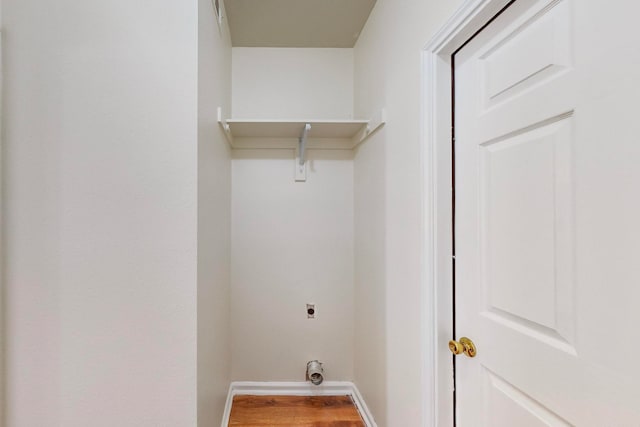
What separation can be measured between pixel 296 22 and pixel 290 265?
1570 mm

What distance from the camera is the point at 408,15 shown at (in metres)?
1.28

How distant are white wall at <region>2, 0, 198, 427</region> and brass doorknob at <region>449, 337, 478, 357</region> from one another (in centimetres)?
95

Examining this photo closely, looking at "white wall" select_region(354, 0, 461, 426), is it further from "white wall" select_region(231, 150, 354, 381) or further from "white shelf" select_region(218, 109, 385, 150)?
"white wall" select_region(231, 150, 354, 381)

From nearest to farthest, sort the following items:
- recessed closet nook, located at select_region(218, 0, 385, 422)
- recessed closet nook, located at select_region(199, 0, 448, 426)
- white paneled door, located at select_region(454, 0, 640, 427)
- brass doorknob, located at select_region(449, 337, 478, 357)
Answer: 1. white paneled door, located at select_region(454, 0, 640, 427)
2. brass doorknob, located at select_region(449, 337, 478, 357)
3. recessed closet nook, located at select_region(199, 0, 448, 426)
4. recessed closet nook, located at select_region(218, 0, 385, 422)

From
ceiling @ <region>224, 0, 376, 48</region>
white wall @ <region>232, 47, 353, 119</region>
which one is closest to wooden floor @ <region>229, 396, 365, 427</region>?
white wall @ <region>232, 47, 353, 119</region>

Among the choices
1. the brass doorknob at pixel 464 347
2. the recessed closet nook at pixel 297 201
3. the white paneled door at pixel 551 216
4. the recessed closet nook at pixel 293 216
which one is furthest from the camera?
the recessed closet nook at pixel 293 216

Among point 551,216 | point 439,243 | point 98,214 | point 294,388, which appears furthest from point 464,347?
point 294,388

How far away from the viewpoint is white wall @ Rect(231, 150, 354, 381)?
2.09 metres

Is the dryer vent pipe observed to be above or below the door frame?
below

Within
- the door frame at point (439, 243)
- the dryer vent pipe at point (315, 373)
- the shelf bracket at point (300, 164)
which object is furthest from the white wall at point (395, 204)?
the shelf bracket at point (300, 164)

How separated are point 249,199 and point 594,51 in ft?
6.03

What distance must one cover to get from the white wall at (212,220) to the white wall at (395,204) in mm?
843

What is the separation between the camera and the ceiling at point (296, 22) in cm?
170

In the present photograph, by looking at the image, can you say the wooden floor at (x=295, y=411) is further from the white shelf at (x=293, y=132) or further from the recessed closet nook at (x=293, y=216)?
the white shelf at (x=293, y=132)
